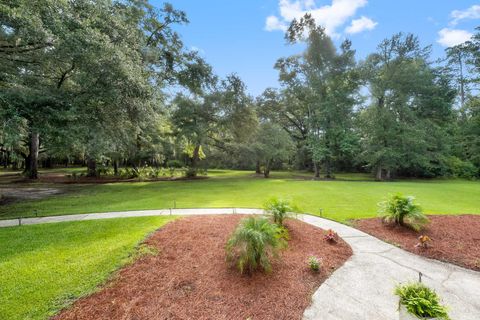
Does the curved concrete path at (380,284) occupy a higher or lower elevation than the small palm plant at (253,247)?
lower

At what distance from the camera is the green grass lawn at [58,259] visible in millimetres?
2637

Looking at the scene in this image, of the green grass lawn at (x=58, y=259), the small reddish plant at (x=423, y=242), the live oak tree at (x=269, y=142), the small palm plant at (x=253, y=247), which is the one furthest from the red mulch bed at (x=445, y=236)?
the live oak tree at (x=269, y=142)

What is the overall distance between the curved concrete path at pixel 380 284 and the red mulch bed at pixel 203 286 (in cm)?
17

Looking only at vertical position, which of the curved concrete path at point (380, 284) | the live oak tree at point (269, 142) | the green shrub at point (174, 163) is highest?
the live oak tree at point (269, 142)

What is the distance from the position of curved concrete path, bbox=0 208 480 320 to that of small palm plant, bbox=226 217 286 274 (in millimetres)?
794

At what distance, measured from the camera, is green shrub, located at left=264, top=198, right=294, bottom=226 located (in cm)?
473

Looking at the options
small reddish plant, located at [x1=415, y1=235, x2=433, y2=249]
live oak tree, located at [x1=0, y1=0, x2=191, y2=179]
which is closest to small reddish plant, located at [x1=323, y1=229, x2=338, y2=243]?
small reddish plant, located at [x1=415, y1=235, x2=433, y2=249]

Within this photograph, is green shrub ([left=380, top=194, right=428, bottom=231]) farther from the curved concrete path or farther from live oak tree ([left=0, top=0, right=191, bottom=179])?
live oak tree ([left=0, top=0, right=191, bottom=179])

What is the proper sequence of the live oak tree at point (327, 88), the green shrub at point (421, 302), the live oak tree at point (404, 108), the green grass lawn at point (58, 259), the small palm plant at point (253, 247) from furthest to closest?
the live oak tree at point (327, 88), the live oak tree at point (404, 108), the small palm plant at point (253, 247), the green grass lawn at point (58, 259), the green shrub at point (421, 302)

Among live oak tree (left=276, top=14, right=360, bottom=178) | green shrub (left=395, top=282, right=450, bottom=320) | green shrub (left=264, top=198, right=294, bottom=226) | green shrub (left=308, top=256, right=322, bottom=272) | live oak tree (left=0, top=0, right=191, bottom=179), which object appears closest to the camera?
green shrub (left=395, top=282, right=450, bottom=320)

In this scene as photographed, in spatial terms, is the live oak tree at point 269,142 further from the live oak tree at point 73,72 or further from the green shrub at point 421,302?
the green shrub at point 421,302

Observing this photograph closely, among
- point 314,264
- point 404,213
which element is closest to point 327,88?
point 404,213

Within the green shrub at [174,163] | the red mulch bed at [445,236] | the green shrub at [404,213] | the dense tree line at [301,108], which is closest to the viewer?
the red mulch bed at [445,236]

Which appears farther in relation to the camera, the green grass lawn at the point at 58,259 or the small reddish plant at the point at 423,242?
the small reddish plant at the point at 423,242
